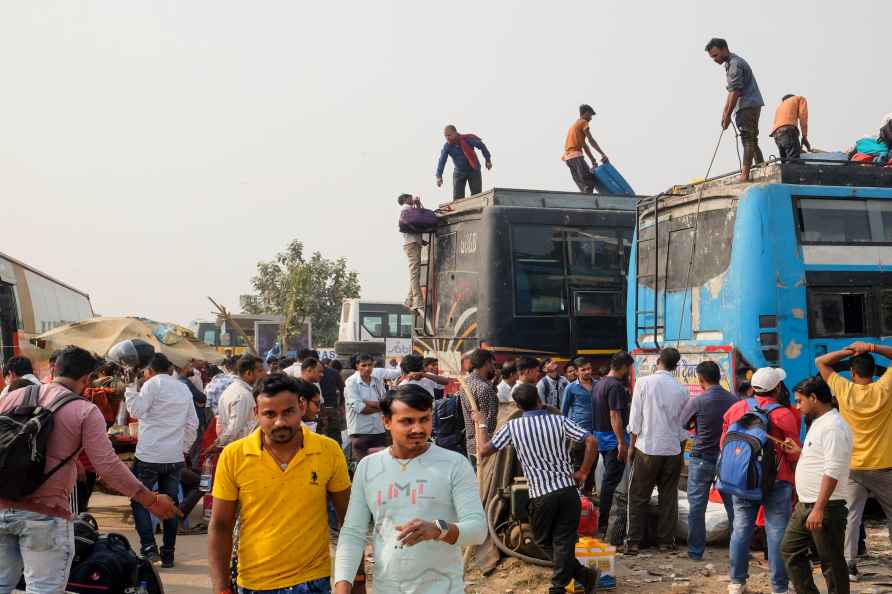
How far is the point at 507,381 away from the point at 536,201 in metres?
3.86

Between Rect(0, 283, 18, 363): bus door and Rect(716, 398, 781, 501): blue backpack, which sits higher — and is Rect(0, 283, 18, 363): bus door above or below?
above

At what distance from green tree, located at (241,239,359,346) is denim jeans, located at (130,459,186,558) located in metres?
32.5

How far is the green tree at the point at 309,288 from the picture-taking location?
40906mm

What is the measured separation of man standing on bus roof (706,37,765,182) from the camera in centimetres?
1076

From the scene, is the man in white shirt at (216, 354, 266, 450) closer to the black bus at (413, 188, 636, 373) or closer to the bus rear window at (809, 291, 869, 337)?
the bus rear window at (809, 291, 869, 337)

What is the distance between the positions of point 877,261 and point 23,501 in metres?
8.65

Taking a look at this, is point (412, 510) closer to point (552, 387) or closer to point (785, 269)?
point (785, 269)

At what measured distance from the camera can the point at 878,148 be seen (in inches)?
465

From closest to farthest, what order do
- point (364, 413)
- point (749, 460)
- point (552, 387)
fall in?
point (749, 460) → point (364, 413) → point (552, 387)

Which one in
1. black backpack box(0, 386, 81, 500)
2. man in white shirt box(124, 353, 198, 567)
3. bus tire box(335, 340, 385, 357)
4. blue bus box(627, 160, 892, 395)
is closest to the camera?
black backpack box(0, 386, 81, 500)

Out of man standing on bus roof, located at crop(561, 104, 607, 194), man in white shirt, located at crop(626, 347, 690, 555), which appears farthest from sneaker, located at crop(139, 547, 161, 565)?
man standing on bus roof, located at crop(561, 104, 607, 194)

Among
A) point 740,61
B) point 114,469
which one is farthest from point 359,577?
point 740,61

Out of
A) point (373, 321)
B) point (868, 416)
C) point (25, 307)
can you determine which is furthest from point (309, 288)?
point (868, 416)

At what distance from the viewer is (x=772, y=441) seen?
6.39 metres
